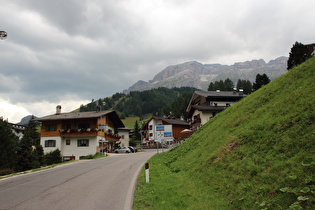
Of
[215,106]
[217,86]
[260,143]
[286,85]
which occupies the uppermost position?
[217,86]

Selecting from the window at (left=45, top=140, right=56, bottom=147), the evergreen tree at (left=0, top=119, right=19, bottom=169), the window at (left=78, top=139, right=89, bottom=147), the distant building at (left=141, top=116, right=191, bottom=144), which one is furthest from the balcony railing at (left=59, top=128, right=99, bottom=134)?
the distant building at (left=141, top=116, right=191, bottom=144)

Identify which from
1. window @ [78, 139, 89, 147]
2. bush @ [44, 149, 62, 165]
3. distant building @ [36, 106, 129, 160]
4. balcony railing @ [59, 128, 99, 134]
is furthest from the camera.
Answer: window @ [78, 139, 89, 147]

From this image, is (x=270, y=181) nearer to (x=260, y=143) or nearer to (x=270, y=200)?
(x=270, y=200)

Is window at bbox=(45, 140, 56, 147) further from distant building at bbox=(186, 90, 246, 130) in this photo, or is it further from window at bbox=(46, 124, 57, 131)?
distant building at bbox=(186, 90, 246, 130)

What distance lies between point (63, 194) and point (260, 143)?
819 centimetres

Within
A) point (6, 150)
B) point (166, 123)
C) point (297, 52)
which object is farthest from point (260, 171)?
point (166, 123)

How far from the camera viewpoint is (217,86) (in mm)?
116625

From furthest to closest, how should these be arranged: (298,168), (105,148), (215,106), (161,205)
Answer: (215,106) → (105,148) → (161,205) → (298,168)

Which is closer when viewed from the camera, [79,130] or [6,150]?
[6,150]

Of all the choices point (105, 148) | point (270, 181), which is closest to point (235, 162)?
point (270, 181)

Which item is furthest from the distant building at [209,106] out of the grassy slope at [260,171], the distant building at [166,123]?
the grassy slope at [260,171]

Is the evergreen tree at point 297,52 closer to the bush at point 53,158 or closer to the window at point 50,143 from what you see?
the bush at point 53,158

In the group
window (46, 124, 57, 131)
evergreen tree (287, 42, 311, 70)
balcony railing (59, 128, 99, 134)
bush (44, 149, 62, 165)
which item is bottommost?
bush (44, 149, 62, 165)

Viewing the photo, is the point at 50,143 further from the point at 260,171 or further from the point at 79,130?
the point at 260,171
